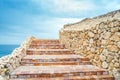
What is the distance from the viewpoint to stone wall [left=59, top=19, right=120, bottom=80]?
6250 millimetres

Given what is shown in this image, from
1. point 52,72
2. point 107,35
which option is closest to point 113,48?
point 107,35

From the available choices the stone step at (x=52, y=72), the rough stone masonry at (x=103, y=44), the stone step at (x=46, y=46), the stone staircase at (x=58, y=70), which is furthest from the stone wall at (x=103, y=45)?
the stone step at (x=46, y=46)

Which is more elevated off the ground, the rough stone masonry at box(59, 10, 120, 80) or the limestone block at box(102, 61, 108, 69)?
the rough stone masonry at box(59, 10, 120, 80)

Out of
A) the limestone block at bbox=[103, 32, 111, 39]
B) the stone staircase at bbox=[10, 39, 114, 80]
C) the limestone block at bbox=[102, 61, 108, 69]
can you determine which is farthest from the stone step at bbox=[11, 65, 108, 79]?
the limestone block at bbox=[103, 32, 111, 39]

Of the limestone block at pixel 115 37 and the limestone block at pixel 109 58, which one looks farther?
the limestone block at pixel 109 58

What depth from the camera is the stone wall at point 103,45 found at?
625 cm

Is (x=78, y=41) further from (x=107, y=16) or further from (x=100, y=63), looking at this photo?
(x=107, y=16)

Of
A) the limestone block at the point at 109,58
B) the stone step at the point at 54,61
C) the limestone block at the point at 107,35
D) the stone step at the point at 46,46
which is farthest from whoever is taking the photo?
the stone step at the point at 46,46

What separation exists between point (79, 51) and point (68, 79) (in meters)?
2.93

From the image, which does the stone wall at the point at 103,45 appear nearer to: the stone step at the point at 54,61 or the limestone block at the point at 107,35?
the limestone block at the point at 107,35

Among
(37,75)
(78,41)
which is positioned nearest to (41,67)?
(37,75)

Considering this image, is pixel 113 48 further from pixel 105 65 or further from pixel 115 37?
pixel 105 65

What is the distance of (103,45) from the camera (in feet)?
22.7

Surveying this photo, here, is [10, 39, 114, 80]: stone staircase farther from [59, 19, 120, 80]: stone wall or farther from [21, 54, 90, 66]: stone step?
[59, 19, 120, 80]: stone wall
